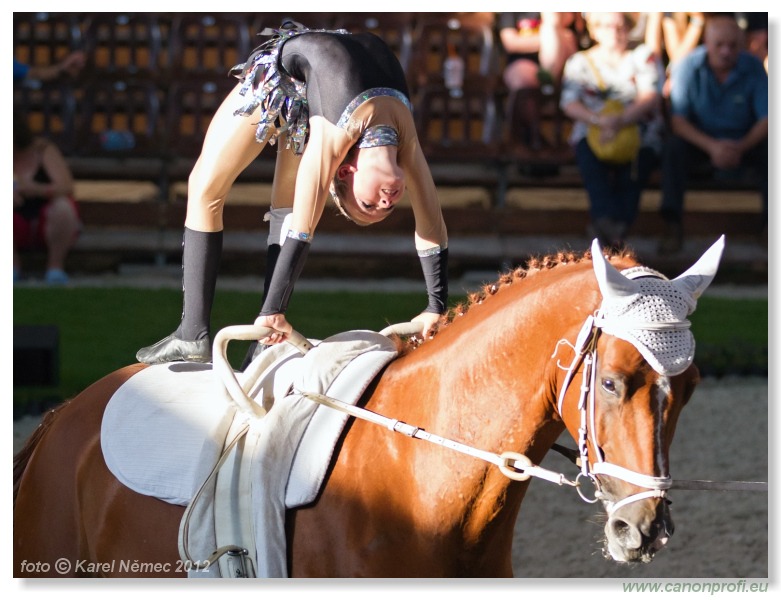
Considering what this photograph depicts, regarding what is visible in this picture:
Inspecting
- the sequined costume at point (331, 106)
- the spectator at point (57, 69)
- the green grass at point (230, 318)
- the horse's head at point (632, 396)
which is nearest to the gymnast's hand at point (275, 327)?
the sequined costume at point (331, 106)

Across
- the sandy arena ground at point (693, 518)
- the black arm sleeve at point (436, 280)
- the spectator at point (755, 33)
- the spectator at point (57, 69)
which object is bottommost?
the sandy arena ground at point (693, 518)

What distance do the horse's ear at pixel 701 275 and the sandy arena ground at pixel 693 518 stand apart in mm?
1708

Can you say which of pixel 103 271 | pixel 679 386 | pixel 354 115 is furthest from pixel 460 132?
pixel 679 386

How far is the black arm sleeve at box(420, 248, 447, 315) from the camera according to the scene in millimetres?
2867

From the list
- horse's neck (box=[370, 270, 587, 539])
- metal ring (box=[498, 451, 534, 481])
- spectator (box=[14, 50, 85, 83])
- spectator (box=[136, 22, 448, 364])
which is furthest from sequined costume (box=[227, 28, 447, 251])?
spectator (box=[14, 50, 85, 83])

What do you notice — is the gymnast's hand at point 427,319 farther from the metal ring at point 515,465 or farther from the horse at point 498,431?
the metal ring at point 515,465

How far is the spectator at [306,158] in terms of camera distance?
2623mm

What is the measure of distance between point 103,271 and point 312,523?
589 centimetres

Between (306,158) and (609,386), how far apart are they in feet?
2.94

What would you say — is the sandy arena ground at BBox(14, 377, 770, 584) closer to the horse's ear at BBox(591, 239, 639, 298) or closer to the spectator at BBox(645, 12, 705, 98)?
the horse's ear at BBox(591, 239, 639, 298)

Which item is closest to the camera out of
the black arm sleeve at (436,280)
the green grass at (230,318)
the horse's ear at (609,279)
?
the horse's ear at (609,279)

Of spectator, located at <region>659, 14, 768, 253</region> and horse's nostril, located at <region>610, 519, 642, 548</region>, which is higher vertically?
spectator, located at <region>659, 14, 768, 253</region>

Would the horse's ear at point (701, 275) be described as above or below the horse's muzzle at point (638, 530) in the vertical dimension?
above

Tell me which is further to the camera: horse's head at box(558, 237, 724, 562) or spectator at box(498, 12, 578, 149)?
spectator at box(498, 12, 578, 149)
